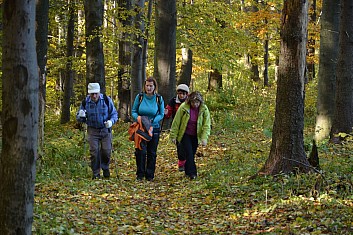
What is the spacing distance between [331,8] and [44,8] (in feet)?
25.9

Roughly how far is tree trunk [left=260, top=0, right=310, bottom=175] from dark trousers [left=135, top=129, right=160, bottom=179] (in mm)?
2732

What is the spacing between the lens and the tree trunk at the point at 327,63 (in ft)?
43.8

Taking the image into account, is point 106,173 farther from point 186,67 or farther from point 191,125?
point 186,67

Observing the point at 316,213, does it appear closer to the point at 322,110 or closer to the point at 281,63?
the point at 281,63

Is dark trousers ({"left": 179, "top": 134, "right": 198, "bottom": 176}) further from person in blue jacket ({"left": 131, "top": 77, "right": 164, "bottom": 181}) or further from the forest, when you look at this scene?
person in blue jacket ({"left": 131, "top": 77, "right": 164, "bottom": 181})

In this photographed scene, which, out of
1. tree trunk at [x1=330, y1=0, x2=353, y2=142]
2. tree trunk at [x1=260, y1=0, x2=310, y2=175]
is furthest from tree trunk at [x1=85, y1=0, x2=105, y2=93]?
tree trunk at [x1=260, y1=0, x2=310, y2=175]

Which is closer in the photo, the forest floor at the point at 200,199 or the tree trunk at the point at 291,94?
the forest floor at the point at 200,199

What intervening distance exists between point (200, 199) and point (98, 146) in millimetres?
2766

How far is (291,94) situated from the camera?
25.8ft

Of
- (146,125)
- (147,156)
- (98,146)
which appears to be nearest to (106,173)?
(98,146)

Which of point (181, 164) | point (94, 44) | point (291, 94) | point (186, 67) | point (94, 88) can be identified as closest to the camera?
point (291, 94)

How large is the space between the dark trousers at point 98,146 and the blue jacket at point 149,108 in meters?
0.72

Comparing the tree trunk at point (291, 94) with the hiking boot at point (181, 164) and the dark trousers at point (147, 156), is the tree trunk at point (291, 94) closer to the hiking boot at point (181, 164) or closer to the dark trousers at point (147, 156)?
the dark trousers at point (147, 156)

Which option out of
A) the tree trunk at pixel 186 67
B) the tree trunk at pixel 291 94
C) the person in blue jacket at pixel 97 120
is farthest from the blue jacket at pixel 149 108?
the tree trunk at pixel 186 67
